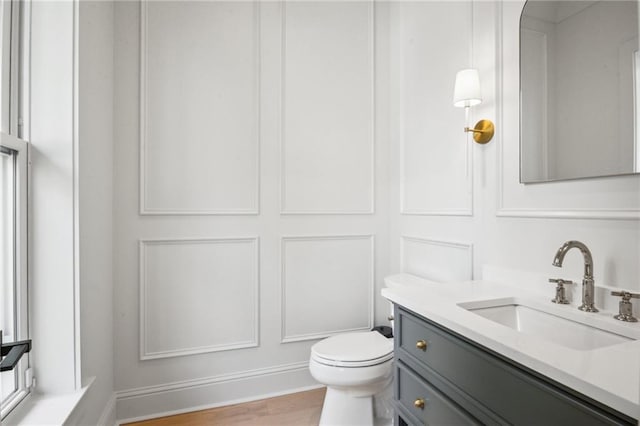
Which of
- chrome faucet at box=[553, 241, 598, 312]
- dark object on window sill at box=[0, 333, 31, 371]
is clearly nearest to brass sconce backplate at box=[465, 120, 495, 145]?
chrome faucet at box=[553, 241, 598, 312]

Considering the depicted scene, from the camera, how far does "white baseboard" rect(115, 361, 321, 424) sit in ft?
6.12

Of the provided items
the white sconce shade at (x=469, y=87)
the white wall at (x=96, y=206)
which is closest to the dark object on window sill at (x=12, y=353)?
the white wall at (x=96, y=206)

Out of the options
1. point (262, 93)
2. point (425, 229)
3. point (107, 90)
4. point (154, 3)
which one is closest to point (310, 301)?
point (425, 229)

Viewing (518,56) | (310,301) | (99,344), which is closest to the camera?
(518,56)

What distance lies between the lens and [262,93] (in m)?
2.11

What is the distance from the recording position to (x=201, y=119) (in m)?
1.99

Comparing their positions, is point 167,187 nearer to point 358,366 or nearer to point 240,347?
point 240,347

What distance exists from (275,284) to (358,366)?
765mm

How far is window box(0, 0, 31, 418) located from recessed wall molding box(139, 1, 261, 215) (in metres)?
0.67

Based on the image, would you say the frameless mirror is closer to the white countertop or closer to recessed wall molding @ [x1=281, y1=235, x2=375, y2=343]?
the white countertop

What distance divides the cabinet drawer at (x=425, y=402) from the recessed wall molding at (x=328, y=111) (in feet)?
4.00

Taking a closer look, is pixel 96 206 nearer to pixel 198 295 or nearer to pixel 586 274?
pixel 198 295

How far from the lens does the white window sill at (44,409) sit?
3.62ft

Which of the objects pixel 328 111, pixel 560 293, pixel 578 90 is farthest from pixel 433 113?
pixel 560 293
